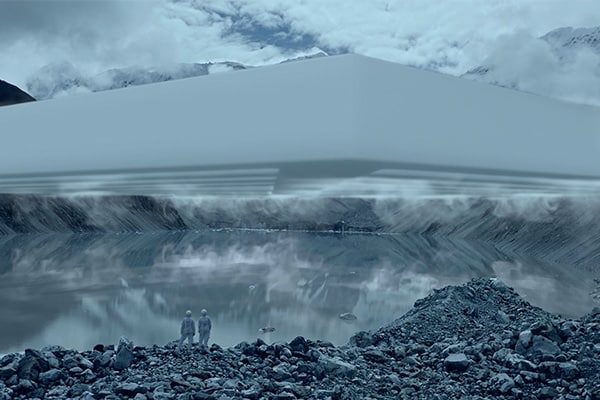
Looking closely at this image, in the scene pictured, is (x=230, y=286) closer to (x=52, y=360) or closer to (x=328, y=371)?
(x=52, y=360)

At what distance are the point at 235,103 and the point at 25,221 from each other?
24.1 m

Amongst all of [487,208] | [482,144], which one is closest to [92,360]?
[482,144]

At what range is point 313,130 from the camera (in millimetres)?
1621

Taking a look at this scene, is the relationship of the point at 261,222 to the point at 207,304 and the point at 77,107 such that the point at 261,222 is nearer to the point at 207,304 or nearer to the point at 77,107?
the point at 207,304

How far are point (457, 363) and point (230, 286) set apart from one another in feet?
26.8

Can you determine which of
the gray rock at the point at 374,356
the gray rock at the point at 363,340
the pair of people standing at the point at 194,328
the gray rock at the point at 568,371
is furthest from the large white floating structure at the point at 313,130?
the gray rock at the point at 363,340

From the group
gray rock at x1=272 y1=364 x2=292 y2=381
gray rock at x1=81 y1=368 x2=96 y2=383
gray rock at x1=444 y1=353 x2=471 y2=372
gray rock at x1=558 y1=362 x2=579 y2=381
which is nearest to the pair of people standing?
gray rock at x1=81 y1=368 x2=96 y2=383

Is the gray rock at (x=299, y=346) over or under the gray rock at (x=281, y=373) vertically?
over

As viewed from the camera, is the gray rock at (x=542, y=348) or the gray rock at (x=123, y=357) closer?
the gray rock at (x=542, y=348)

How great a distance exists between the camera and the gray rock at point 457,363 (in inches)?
114

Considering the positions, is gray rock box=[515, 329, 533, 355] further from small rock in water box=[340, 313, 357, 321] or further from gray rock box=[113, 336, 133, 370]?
small rock in water box=[340, 313, 357, 321]

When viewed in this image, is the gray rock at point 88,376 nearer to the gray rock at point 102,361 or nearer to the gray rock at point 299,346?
the gray rock at point 102,361

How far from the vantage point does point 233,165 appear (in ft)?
6.31

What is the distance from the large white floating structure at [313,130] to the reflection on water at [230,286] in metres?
3.82
